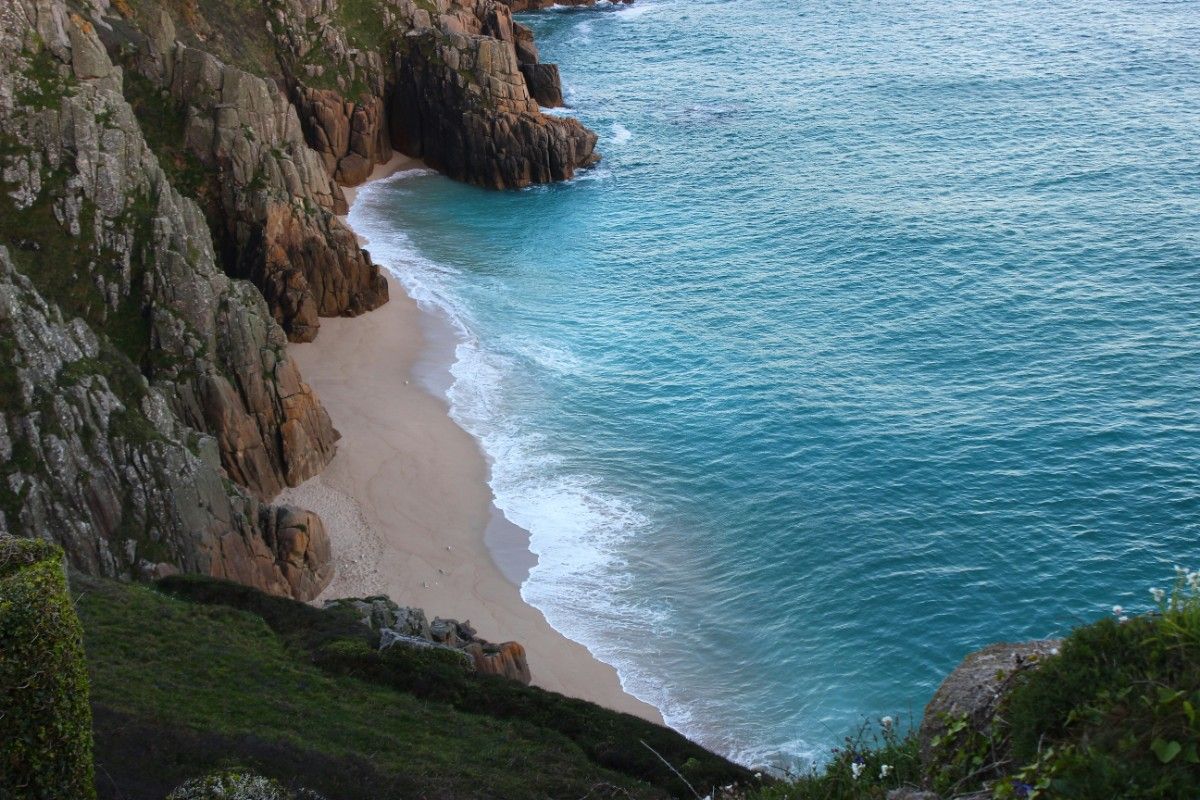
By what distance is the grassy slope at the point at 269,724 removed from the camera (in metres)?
23.3

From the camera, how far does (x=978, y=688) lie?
15.2 metres

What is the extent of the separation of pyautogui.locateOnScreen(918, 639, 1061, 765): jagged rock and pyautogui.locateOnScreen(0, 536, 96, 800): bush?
14764 mm

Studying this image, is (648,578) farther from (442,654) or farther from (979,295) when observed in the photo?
(979,295)

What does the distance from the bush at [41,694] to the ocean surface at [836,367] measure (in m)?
19.0

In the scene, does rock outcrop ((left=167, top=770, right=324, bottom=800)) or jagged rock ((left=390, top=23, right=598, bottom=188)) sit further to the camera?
jagged rock ((left=390, top=23, right=598, bottom=188))

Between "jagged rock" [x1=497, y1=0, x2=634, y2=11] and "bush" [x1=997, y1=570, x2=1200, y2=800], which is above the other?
"jagged rock" [x1=497, y1=0, x2=634, y2=11]

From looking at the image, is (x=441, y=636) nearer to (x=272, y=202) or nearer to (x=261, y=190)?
(x=272, y=202)

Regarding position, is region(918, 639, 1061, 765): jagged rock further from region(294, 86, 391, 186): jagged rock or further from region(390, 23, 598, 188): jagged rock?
region(294, 86, 391, 186): jagged rock

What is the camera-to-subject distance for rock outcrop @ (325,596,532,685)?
110 ft

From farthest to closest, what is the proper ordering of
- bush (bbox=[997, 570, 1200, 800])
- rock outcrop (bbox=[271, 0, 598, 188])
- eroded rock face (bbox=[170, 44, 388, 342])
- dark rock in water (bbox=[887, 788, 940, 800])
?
rock outcrop (bbox=[271, 0, 598, 188]) < eroded rock face (bbox=[170, 44, 388, 342]) < dark rock in water (bbox=[887, 788, 940, 800]) < bush (bbox=[997, 570, 1200, 800])

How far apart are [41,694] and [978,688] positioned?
51.5 feet

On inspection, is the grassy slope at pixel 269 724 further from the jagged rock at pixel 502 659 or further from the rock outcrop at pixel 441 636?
the jagged rock at pixel 502 659

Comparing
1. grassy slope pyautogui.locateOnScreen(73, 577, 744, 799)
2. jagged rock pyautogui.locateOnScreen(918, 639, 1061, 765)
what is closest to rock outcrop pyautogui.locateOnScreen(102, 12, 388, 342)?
grassy slope pyautogui.locateOnScreen(73, 577, 744, 799)

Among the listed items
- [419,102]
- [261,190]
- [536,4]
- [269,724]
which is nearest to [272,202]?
[261,190]
